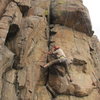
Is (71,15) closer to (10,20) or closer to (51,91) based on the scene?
(10,20)

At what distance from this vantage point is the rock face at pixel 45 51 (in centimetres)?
1900

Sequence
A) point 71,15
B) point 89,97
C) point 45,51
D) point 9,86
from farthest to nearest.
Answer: point 71,15 → point 45,51 → point 89,97 → point 9,86

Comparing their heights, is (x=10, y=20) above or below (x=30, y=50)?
above

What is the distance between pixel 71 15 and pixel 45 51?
219 inches

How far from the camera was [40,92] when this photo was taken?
20.3 metres

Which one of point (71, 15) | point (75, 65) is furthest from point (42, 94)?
point (71, 15)

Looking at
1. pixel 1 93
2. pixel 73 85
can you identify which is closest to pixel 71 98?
pixel 73 85

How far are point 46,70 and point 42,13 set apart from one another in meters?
6.38

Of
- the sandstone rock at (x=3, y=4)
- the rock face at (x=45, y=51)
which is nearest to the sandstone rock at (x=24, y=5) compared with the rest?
the rock face at (x=45, y=51)

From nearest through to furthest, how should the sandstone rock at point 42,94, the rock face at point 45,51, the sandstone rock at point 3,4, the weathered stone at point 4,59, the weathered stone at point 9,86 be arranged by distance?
the weathered stone at point 9,86
the weathered stone at point 4,59
the rock face at point 45,51
the sandstone rock at point 42,94
the sandstone rock at point 3,4

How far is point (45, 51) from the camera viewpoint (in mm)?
22531

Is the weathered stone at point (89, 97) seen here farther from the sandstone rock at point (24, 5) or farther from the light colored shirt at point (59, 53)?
the sandstone rock at point (24, 5)

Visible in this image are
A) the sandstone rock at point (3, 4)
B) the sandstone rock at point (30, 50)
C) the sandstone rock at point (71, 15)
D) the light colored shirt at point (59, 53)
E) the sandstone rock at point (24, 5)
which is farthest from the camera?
the sandstone rock at point (71, 15)

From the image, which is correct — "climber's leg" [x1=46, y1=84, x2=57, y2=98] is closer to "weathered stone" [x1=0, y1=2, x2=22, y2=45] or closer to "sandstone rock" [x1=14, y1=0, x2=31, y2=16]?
"weathered stone" [x1=0, y1=2, x2=22, y2=45]
